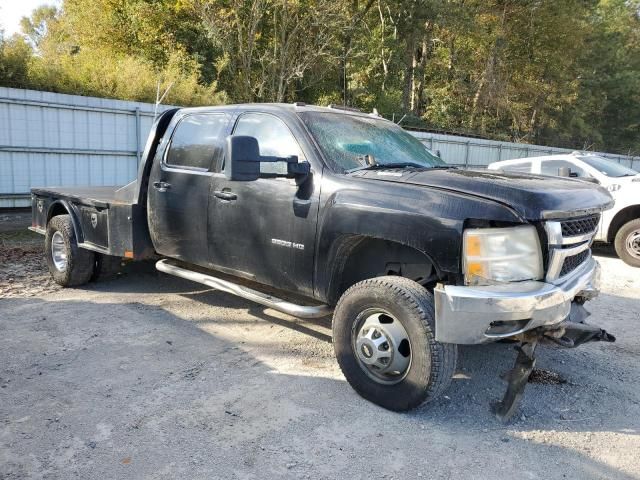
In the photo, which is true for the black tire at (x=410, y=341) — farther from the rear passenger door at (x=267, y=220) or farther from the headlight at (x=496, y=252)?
the rear passenger door at (x=267, y=220)

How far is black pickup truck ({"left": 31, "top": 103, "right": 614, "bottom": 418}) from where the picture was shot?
9.91ft

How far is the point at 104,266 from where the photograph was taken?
5984 millimetres

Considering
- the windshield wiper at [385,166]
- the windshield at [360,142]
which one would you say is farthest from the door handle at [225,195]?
the windshield wiper at [385,166]

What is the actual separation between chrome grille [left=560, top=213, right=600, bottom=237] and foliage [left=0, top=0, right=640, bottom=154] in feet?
40.7

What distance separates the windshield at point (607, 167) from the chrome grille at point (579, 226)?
6233 millimetres

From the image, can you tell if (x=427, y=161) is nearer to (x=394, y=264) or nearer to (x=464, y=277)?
A: (x=394, y=264)

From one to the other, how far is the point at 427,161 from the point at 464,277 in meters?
1.72

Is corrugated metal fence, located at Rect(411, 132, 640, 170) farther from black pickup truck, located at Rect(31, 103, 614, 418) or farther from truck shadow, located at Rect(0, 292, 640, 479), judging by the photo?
truck shadow, located at Rect(0, 292, 640, 479)

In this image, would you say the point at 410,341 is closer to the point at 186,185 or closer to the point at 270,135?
the point at 270,135

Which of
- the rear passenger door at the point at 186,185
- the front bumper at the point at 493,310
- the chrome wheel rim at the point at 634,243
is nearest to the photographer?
the front bumper at the point at 493,310

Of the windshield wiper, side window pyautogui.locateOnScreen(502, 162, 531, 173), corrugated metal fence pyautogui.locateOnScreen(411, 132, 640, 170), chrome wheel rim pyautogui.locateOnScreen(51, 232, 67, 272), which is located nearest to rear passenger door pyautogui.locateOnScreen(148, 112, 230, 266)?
the windshield wiper

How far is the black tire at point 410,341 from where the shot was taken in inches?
122

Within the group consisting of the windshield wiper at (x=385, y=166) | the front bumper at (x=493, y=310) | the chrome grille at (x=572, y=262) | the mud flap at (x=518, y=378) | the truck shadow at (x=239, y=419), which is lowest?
the truck shadow at (x=239, y=419)

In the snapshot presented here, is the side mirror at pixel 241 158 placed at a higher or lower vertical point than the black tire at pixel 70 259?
higher
